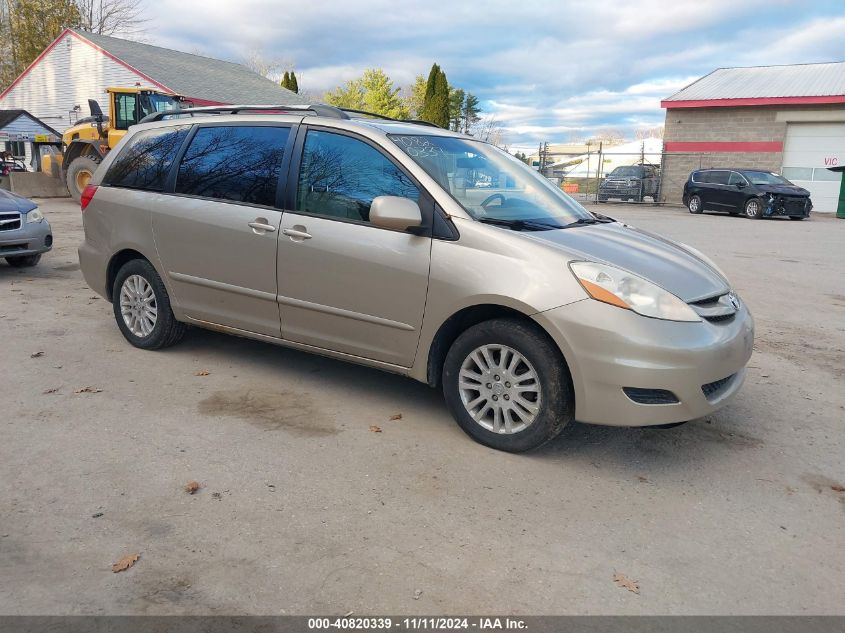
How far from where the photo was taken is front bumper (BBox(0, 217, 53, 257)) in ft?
28.3

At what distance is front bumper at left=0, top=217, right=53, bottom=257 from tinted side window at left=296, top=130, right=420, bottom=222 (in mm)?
5966

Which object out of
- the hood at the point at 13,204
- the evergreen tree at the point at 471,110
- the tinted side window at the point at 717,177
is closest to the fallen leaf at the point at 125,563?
the hood at the point at 13,204

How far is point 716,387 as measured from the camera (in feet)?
12.2

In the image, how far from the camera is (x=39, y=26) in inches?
1716

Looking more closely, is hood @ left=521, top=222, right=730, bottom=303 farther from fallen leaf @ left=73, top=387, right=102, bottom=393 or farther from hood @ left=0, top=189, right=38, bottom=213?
hood @ left=0, top=189, right=38, bottom=213

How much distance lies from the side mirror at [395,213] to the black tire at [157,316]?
2196mm

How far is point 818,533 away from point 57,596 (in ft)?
10.4

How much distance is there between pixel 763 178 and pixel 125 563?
2486cm

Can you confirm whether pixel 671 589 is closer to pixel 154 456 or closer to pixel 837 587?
pixel 837 587

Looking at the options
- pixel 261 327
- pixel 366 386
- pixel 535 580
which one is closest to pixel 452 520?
pixel 535 580

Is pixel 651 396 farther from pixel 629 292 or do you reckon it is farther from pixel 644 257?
pixel 644 257

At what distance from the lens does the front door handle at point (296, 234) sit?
437 centimetres

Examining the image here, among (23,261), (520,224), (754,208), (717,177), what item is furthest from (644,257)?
(717,177)

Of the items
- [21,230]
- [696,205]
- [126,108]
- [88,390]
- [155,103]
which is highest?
[155,103]
